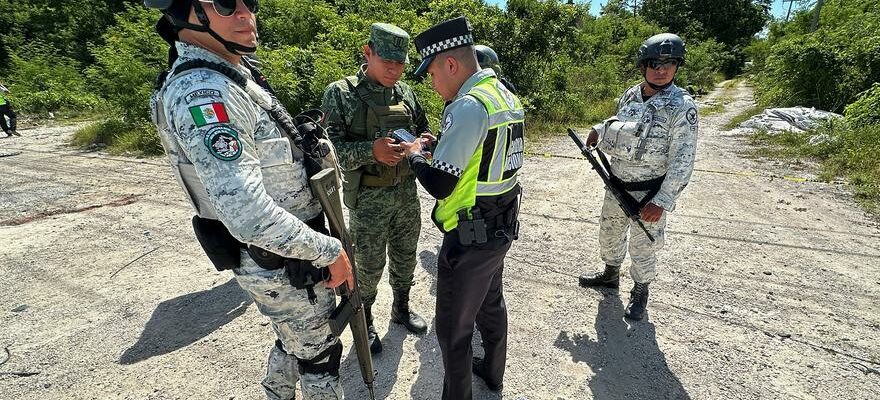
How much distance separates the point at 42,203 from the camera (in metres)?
5.58

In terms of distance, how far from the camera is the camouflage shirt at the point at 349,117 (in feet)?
8.01

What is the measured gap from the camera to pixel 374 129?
2.52 metres

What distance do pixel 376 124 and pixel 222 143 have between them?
1.33 metres

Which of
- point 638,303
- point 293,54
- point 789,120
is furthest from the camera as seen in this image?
point 789,120

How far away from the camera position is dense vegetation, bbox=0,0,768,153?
7.89 metres

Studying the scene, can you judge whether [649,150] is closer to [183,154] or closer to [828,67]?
[183,154]

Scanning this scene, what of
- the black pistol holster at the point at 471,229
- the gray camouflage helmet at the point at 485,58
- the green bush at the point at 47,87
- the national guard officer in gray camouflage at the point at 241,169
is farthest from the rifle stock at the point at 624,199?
the green bush at the point at 47,87

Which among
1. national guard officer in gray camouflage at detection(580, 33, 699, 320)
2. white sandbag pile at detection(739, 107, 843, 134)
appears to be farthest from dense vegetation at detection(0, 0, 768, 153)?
national guard officer in gray camouflage at detection(580, 33, 699, 320)

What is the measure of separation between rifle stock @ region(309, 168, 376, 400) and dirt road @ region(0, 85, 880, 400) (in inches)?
25.4

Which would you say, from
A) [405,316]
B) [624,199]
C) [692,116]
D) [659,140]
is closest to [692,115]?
[692,116]

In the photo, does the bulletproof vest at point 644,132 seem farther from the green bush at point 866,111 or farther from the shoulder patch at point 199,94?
the green bush at point 866,111

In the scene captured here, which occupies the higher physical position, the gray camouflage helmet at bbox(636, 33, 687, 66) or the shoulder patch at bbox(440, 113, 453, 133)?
the gray camouflage helmet at bbox(636, 33, 687, 66)

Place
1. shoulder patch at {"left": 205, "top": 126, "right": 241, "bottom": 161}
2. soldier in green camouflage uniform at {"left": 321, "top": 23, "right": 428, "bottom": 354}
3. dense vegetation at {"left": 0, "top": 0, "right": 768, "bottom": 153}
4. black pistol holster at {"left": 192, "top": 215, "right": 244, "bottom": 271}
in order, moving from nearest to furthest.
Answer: shoulder patch at {"left": 205, "top": 126, "right": 241, "bottom": 161}, black pistol holster at {"left": 192, "top": 215, "right": 244, "bottom": 271}, soldier in green camouflage uniform at {"left": 321, "top": 23, "right": 428, "bottom": 354}, dense vegetation at {"left": 0, "top": 0, "right": 768, "bottom": 153}

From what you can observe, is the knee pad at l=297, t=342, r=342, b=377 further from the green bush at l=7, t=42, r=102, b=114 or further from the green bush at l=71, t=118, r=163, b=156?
the green bush at l=7, t=42, r=102, b=114
